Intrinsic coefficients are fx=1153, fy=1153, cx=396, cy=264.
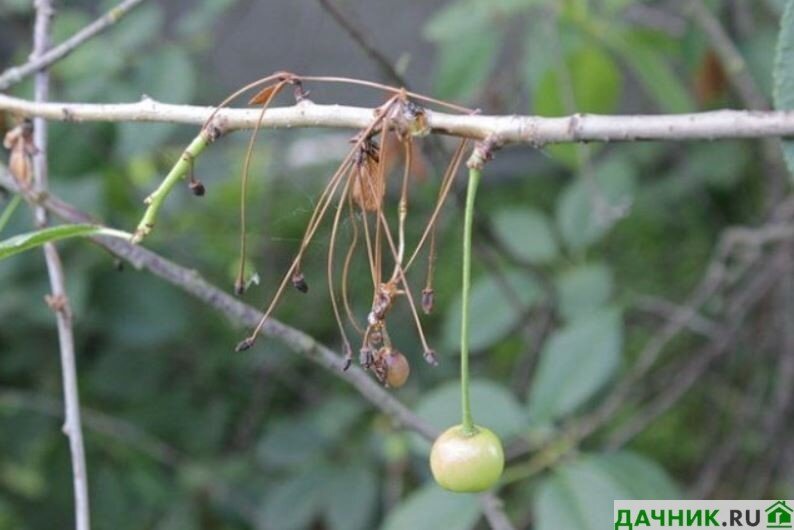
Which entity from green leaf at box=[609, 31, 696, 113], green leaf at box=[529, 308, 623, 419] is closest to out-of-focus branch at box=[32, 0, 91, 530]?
green leaf at box=[529, 308, 623, 419]

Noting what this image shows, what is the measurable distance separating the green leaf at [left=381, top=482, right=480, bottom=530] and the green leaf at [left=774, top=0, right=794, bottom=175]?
1.79 ft

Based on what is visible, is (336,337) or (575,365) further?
(336,337)

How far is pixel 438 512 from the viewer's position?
108 centimetres

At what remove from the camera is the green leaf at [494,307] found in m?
1.43

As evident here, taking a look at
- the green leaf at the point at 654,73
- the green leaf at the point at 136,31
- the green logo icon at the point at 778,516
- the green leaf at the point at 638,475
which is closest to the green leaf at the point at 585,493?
the green leaf at the point at 638,475

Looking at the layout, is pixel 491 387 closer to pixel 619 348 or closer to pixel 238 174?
pixel 619 348

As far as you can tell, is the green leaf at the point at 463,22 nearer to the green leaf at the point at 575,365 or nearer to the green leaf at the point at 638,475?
the green leaf at the point at 575,365

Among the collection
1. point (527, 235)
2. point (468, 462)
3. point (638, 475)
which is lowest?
point (468, 462)

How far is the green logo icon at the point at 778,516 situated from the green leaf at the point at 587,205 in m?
0.47

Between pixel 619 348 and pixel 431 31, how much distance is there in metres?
0.52

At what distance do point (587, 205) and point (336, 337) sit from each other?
2.24 feet

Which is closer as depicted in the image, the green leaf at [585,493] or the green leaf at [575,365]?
the green leaf at [585,493]

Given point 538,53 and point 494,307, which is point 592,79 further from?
point 494,307

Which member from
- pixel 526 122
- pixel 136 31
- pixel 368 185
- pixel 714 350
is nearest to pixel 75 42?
pixel 368 185
